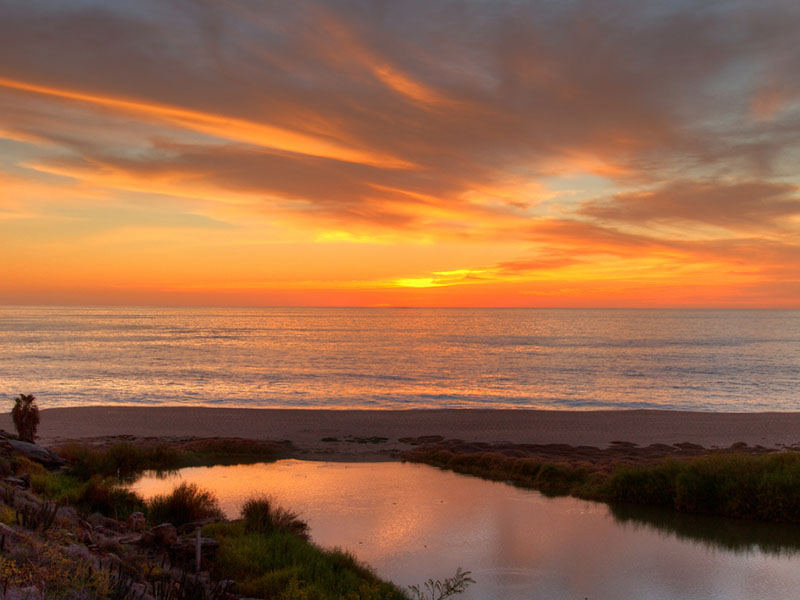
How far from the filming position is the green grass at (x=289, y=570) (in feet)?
34.8

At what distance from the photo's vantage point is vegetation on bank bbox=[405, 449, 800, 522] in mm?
17297

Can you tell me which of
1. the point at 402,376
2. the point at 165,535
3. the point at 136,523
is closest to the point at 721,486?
the point at 165,535

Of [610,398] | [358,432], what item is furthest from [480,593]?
[610,398]

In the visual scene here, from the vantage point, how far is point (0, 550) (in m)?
7.16

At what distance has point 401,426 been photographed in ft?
111

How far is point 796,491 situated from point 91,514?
18989 mm

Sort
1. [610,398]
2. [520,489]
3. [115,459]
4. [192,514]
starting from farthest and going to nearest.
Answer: [610,398], [115,459], [520,489], [192,514]

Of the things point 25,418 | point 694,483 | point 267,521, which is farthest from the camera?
point 25,418

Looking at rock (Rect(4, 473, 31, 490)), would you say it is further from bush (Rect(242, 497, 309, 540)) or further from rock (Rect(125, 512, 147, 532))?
bush (Rect(242, 497, 309, 540))

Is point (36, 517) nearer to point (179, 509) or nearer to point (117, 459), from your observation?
point (179, 509)

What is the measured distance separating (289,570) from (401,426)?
22616 millimetres

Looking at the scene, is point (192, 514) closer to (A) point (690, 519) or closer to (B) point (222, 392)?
(A) point (690, 519)

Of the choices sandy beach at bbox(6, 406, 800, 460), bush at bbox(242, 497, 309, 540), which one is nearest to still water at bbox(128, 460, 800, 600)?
bush at bbox(242, 497, 309, 540)

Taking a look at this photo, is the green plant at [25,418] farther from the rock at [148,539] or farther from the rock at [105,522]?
the rock at [148,539]
